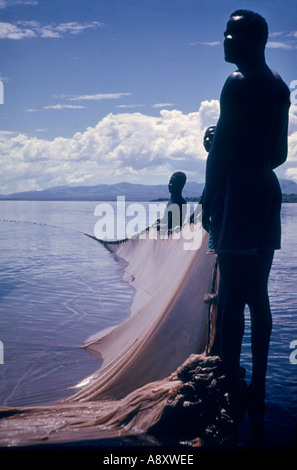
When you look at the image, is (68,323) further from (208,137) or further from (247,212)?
(247,212)

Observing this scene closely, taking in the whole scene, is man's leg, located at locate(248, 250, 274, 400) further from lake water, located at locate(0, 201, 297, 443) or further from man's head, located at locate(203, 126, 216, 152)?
man's head, located at locate(203, 126, 216, 152)

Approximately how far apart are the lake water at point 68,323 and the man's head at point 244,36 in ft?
6.48

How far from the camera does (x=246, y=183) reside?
8.07 feet

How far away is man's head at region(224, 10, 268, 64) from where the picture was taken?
8.06 feet

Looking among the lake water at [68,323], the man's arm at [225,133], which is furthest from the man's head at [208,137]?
the lake water at [68,323]

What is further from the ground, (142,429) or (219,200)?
(219,200)

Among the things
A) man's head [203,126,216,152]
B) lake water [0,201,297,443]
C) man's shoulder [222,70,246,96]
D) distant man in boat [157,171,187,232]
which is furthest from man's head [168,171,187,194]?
man's shoulder [222,70,246,96]

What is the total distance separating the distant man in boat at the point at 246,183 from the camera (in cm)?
244

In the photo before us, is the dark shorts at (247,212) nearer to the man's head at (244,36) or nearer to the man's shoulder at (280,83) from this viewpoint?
the man's shoulder at (280,83)

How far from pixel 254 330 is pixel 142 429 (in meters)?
0.79

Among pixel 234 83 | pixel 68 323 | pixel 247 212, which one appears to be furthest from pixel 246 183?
pixel 68 323

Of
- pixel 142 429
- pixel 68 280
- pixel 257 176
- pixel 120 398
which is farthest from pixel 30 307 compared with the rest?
pixel 257 176
